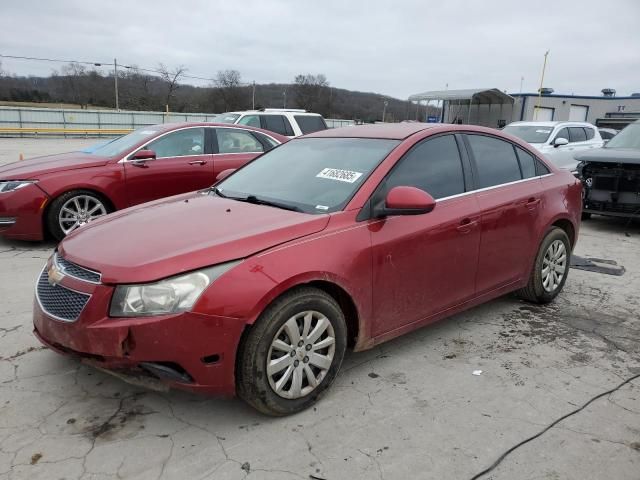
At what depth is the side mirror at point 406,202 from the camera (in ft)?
10.2

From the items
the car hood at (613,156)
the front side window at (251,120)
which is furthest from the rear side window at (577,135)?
the front side window at (251,120)

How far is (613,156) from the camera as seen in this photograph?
8.11 meters

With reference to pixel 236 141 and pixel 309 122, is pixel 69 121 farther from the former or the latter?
pixel 236 141

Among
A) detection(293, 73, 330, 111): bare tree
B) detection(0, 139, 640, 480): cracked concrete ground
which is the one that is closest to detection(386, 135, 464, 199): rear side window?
detection(0, 139, 640, 480): cracked concrete ground

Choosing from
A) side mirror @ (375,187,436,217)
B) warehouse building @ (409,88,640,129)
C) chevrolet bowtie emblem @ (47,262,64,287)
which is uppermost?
warehouse building @ (409,88,640,129)

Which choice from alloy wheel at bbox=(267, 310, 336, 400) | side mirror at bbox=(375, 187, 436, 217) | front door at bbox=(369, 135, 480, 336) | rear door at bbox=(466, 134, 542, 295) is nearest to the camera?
alloy wheel at bbox=(267, 310, 336, 400)

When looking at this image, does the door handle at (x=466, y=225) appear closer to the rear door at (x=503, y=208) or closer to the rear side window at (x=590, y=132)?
the rear door at (x=503, y=208)

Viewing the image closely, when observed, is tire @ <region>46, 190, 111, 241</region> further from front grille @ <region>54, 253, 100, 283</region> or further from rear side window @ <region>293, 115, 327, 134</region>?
rear side window @ <region>293, 115, 327, 134</region>

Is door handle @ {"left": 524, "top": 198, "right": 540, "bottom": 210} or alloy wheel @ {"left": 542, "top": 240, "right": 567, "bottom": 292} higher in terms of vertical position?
door handle @ {"left": 524, "top": 198, "right": 540, "bottom": 210}

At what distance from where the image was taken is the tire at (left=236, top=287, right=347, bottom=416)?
8.78ft

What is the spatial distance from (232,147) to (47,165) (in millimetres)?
2518

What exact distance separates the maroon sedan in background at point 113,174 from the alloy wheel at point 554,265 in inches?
182

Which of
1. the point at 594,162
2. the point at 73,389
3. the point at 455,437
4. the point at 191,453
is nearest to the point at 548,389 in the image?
the point at 455,437

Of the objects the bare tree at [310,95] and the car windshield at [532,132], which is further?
the bare tree at [310,95]
